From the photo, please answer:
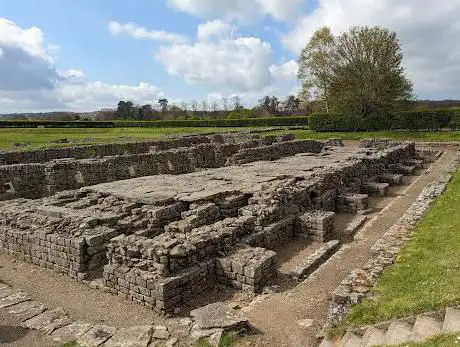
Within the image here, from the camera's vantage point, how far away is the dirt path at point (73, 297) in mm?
7793

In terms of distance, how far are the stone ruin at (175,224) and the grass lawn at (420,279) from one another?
213 cm

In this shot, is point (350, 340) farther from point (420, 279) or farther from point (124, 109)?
point (124, 109)

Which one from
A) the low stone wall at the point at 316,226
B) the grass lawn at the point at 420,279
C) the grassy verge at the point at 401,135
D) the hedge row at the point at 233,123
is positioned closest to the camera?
the grass lawn at the point at 420,279

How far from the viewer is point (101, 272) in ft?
31.7

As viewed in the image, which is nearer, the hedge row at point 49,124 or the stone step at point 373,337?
the stone step at point 373,337

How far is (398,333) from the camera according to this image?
5.84 m

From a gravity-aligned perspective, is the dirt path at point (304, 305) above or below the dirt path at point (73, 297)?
above

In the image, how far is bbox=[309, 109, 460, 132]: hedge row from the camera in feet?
135

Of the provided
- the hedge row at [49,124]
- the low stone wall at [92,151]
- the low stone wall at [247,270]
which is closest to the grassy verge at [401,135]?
the low stone wall at [92,151]

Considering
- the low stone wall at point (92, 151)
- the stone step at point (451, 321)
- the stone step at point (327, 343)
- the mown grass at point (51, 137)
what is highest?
the mown grass at point (51, 137)

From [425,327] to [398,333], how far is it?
37 cm

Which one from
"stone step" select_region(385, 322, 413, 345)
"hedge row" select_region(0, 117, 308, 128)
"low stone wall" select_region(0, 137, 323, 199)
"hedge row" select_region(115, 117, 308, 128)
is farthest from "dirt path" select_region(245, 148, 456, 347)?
"hedge row" select_region(0, 117, 308, 128)

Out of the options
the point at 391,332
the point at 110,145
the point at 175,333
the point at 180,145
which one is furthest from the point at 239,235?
the point at 180,145

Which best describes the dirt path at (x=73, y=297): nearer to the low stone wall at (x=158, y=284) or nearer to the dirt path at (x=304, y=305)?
the low stone wall at (x=158, y=284)
